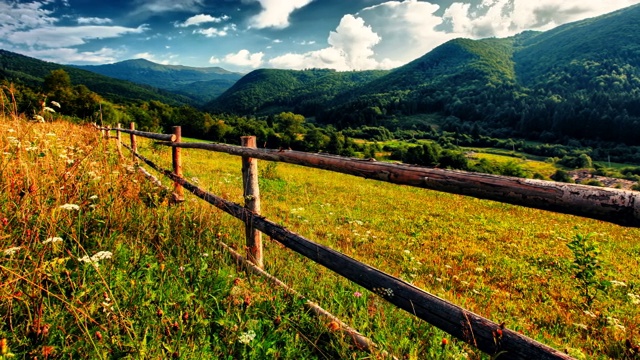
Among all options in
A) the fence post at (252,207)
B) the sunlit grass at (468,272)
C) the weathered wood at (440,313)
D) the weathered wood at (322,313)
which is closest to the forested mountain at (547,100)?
the sunlit grass at (468,272)

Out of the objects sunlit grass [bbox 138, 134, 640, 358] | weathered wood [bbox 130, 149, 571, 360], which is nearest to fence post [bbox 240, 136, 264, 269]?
sunlit grass [bbox 138, 134, 640, 358]

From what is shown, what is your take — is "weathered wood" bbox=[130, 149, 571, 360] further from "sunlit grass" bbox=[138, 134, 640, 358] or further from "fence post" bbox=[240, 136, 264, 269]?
"fence post" bbox=[240, 136, 264, 269]

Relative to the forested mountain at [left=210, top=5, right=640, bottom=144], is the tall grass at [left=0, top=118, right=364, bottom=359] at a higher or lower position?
lower

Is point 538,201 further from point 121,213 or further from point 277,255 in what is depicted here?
point 121,213

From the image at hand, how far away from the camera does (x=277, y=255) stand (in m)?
4.22

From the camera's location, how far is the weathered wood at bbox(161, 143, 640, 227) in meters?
1.43

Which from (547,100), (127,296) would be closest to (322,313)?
(127,296)

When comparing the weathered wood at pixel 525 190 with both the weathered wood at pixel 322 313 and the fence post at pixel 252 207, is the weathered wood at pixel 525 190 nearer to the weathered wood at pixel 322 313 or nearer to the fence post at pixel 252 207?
the weathered wood at pixel 322 313

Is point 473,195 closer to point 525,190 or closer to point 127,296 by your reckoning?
point 525,190

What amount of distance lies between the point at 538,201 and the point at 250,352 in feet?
6.48

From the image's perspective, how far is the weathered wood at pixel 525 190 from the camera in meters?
1.43

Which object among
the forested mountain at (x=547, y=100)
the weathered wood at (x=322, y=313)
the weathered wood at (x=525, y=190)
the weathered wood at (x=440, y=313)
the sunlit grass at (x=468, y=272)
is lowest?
the sunlit grass at (x=468, y=272)

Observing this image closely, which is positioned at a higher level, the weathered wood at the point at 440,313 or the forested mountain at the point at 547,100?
the forested mountain at the point at 547,100

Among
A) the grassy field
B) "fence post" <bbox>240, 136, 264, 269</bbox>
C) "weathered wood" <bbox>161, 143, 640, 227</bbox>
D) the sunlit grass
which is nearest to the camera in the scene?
"weathered wood" <bbox>161, 143, 640, 227</bbox>
